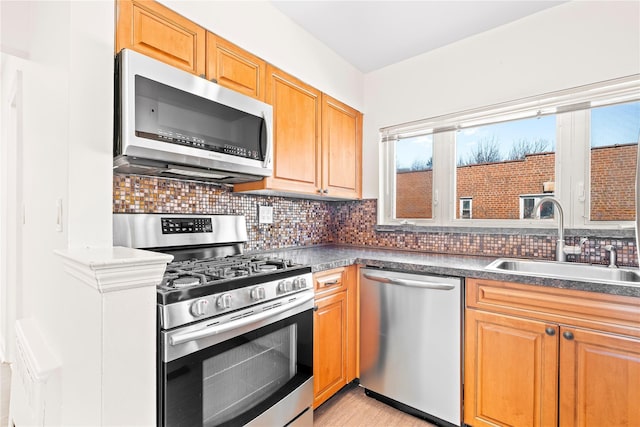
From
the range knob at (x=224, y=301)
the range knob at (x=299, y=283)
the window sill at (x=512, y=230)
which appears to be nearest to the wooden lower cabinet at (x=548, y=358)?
the window sill at (x=512, y=230)

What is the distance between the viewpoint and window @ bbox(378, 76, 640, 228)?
179 cm

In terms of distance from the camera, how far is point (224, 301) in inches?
46.0

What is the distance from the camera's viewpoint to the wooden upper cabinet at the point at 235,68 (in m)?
1.58

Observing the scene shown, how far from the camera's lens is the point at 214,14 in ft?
5.13

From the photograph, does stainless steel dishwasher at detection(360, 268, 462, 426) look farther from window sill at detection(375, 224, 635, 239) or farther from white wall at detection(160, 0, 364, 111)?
white wall at detection(160, 0, 364, 111)

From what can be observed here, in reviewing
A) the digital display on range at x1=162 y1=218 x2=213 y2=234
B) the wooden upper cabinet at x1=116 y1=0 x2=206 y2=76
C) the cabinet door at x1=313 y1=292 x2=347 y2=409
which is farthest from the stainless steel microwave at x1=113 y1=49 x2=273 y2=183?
the cabinet door at x1=313 y1=292 x2=347 y2=409

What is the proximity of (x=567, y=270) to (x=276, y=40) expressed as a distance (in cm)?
220

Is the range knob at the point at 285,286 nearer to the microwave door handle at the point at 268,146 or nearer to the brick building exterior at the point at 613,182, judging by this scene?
the microwave door handle at the point at 268,146

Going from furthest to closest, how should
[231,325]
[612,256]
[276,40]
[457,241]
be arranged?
[457,241], [276,40], [612,256], [231,325]

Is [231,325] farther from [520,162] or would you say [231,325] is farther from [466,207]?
[520,162]

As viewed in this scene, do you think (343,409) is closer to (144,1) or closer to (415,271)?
(415,271)

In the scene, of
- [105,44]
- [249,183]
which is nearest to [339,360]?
[249,183]

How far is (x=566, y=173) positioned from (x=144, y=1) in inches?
96.6

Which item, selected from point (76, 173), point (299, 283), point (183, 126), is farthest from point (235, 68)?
point (299, 283)
